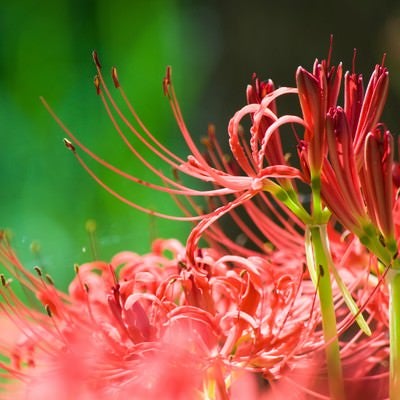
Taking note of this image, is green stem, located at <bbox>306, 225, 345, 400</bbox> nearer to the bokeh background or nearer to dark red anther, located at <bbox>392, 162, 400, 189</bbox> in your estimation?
dark red anther, located at <bbox>392, 162, 400, 189</bbox>

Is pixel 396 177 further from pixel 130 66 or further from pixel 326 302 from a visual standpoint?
pixel 130 66

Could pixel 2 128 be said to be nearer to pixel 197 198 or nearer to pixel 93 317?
pixel 197 198

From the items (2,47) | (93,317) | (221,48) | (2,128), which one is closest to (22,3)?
(2,47)

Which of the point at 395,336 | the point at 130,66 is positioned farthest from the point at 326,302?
the point at 130,66

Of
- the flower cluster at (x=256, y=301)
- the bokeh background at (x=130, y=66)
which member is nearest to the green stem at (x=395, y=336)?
the flower cluster at (x=256, y=301)

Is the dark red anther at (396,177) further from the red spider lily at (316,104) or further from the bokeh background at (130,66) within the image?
the bokeh background at (130,66)
